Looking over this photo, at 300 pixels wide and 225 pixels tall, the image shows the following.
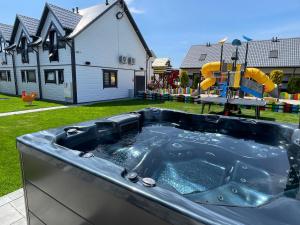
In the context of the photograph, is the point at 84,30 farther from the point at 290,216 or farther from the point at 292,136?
the point at 290,216

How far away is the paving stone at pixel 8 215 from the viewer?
2443 millimetres

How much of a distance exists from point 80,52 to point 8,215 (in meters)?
11.3

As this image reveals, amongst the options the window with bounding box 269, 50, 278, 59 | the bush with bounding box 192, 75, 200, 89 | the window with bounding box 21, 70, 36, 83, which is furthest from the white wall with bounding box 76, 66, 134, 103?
the window with bounding box 269, 50, 278, 59

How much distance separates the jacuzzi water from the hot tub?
1 centimetres

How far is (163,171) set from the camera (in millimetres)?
3307

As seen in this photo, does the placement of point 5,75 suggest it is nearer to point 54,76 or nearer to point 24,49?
point 24,49


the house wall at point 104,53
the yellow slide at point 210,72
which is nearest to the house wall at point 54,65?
the house wall at point 104,53

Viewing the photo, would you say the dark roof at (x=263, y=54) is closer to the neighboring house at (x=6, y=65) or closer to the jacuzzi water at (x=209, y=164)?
the neighboring house at (x=6, y=65)

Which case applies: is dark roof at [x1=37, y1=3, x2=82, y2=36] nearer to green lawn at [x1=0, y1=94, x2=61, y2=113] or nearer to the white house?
the white house

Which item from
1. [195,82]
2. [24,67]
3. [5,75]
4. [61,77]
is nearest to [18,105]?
[61,77]

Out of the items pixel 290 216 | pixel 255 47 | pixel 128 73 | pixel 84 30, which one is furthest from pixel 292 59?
pixel 290 216

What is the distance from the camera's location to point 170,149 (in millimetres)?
4117

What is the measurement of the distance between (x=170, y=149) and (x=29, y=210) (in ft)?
8.30

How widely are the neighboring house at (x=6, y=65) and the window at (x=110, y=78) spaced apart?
848 cm
